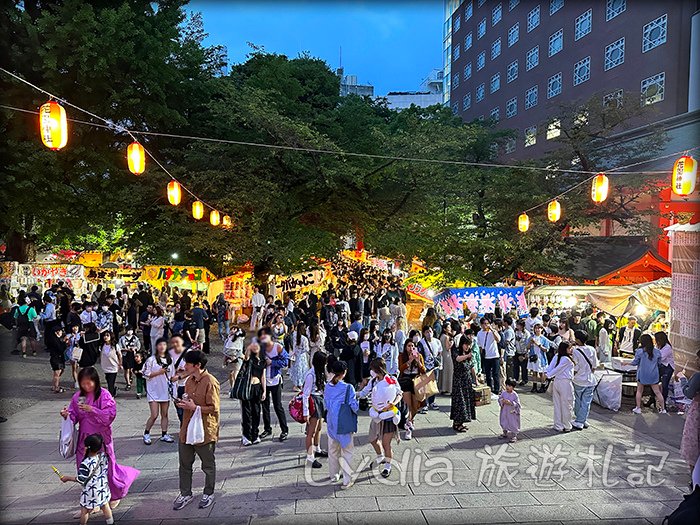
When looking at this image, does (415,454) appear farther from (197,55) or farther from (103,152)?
(197,55)

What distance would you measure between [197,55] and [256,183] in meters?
6.75

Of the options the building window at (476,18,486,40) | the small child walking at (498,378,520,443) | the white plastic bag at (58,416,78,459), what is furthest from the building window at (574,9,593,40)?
the white plastic bag at (58,416,78,459)

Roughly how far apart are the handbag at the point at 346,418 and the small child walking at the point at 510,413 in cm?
286

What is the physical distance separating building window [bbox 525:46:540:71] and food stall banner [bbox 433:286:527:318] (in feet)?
94.1

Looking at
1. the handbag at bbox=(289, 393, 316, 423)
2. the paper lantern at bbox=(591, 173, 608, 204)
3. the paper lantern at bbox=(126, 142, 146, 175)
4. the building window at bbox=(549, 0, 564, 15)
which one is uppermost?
the building window at bbox=(549, 0, 564, 15)

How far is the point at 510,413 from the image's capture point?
738 centimetres

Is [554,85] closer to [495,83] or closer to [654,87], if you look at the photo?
[495,83]

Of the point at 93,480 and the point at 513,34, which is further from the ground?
the point at 513,34

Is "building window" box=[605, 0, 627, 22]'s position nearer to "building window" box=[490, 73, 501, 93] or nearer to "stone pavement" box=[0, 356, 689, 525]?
"building window" box=[490, 73, 501, 93]

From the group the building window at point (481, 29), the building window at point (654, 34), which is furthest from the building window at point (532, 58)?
the building window at point (654, 34)

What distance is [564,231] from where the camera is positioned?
60.2ft

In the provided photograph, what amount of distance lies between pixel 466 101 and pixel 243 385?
1854 inches

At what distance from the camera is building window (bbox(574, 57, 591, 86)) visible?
31.2 meters

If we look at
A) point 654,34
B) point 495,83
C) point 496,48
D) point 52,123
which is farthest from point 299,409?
point 496,48
